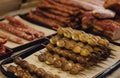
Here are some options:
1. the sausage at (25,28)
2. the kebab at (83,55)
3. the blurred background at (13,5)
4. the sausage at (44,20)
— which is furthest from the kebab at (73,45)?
the blurred background at (13,5)

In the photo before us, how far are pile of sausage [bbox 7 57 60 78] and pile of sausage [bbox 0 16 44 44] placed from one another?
52 centimetres

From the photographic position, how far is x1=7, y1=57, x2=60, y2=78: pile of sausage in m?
2.12

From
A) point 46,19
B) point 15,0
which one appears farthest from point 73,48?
point 15,0

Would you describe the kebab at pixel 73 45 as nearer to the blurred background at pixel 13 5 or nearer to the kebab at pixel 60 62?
the kebab at pixel 60 62

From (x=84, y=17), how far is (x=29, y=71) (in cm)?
114

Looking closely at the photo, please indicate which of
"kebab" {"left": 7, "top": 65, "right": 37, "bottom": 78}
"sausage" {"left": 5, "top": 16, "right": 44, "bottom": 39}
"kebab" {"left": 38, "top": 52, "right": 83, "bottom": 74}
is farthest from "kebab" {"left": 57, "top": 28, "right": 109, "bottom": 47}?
"kebab" {"left": 7, "top": 65, "right": 37, "bottom": 78}

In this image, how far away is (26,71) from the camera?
218cm

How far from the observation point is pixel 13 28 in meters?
2.94

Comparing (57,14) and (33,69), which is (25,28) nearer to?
(57,14)

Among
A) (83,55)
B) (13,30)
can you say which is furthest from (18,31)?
(83,55)

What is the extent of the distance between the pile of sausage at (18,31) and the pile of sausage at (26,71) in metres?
0.52

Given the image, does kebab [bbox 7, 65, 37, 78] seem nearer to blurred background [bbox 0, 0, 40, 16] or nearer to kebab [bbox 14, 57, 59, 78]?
kebab [bbox 14, 57, 59, 78]

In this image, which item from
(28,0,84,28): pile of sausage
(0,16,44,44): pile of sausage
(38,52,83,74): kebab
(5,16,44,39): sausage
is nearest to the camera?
(38,52,83,74): kebab

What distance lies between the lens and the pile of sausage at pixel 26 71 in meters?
2.12
